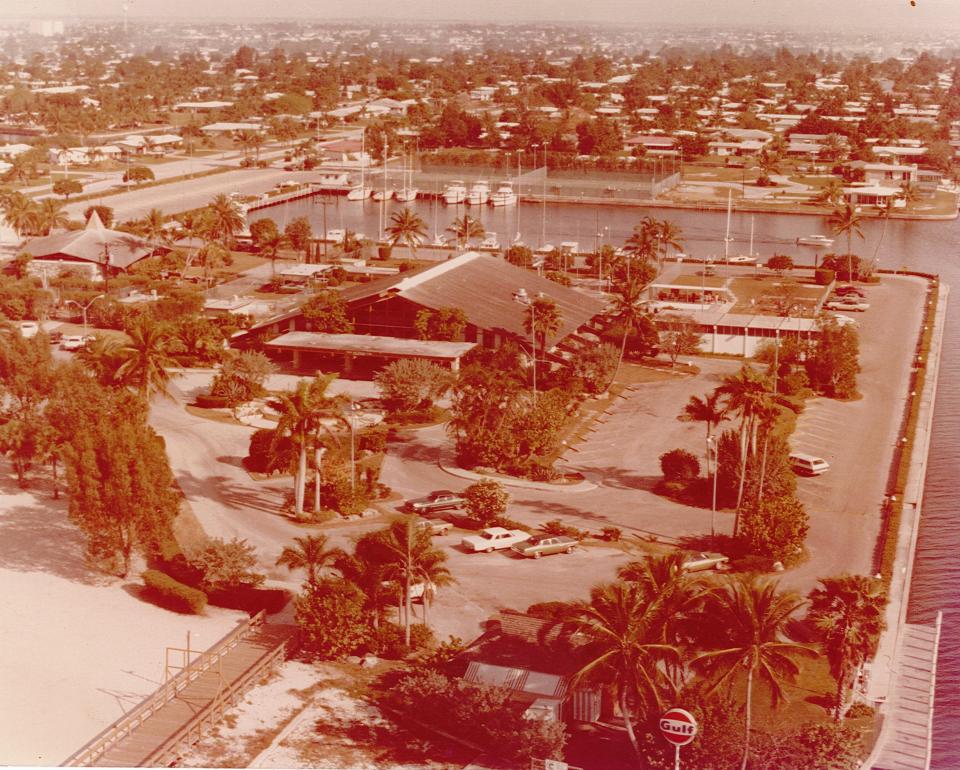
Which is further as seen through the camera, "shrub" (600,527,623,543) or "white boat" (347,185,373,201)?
"white boat" (347,185,373,201)

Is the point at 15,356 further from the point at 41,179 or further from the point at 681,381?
the point at 41,179

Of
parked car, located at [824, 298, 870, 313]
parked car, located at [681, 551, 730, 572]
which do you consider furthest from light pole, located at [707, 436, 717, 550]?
parked car, located at [824, 298, 870, 313]

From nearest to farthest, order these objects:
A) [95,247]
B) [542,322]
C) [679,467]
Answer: [679,467] < [542,322] < [95,247]

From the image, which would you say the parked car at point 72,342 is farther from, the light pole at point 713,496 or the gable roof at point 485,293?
the light pole at point 713,496

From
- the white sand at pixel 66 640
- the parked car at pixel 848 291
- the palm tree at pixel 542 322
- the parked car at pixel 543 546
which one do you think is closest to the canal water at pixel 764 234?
the parked car at pixel 848 291

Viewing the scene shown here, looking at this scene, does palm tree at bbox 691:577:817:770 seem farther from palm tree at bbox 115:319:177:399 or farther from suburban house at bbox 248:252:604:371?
suburban house at bbox 248:252:604:371

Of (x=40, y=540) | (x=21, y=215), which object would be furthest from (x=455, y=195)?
(x=40, y=540)

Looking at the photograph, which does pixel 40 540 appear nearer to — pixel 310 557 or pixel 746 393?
pixel 310 557
